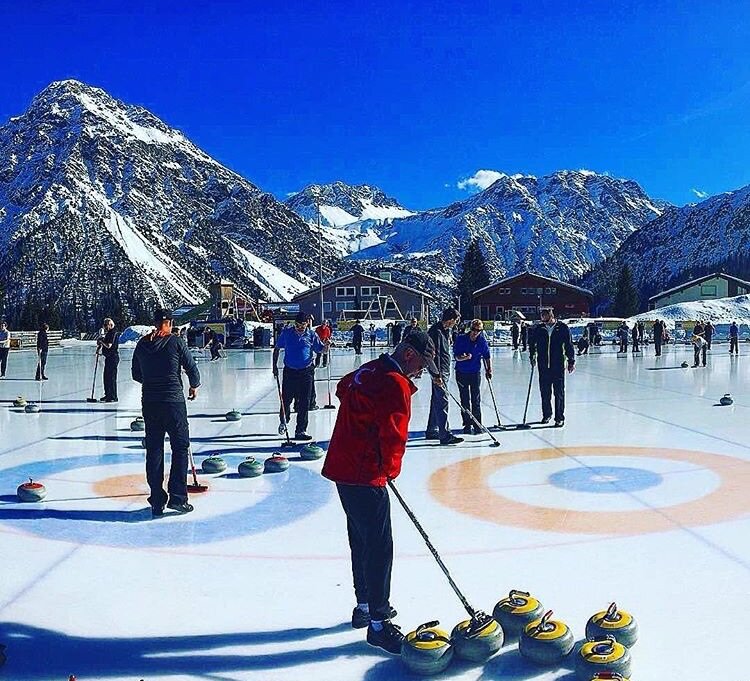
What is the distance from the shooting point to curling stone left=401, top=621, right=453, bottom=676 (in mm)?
3482

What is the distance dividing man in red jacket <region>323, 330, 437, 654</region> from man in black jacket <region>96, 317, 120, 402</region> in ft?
36.1

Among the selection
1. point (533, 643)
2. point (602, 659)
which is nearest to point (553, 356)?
point (533, 643)

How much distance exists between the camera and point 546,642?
3549mm

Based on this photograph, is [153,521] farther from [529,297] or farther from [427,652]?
[529,297]

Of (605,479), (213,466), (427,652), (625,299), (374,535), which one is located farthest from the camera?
(625,299)

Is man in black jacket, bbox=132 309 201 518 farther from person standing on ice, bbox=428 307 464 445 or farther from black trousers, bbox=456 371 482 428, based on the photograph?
black trousers, bbox=456 371 482 428

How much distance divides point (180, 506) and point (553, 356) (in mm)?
6049

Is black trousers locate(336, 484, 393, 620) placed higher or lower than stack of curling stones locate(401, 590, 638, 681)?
higher

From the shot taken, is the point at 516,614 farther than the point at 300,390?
No

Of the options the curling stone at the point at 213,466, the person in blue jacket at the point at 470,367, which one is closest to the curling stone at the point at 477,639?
the curling stone at the point at 213,466

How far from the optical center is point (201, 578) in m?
4.72

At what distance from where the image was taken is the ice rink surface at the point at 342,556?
3.71 metres

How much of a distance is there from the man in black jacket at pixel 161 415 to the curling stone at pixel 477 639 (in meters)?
3.23

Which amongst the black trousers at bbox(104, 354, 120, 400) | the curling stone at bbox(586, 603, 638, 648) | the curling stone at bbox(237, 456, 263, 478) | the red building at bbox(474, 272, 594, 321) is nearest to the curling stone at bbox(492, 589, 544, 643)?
the curling stone at bbox(586, 603, 638, 648)
